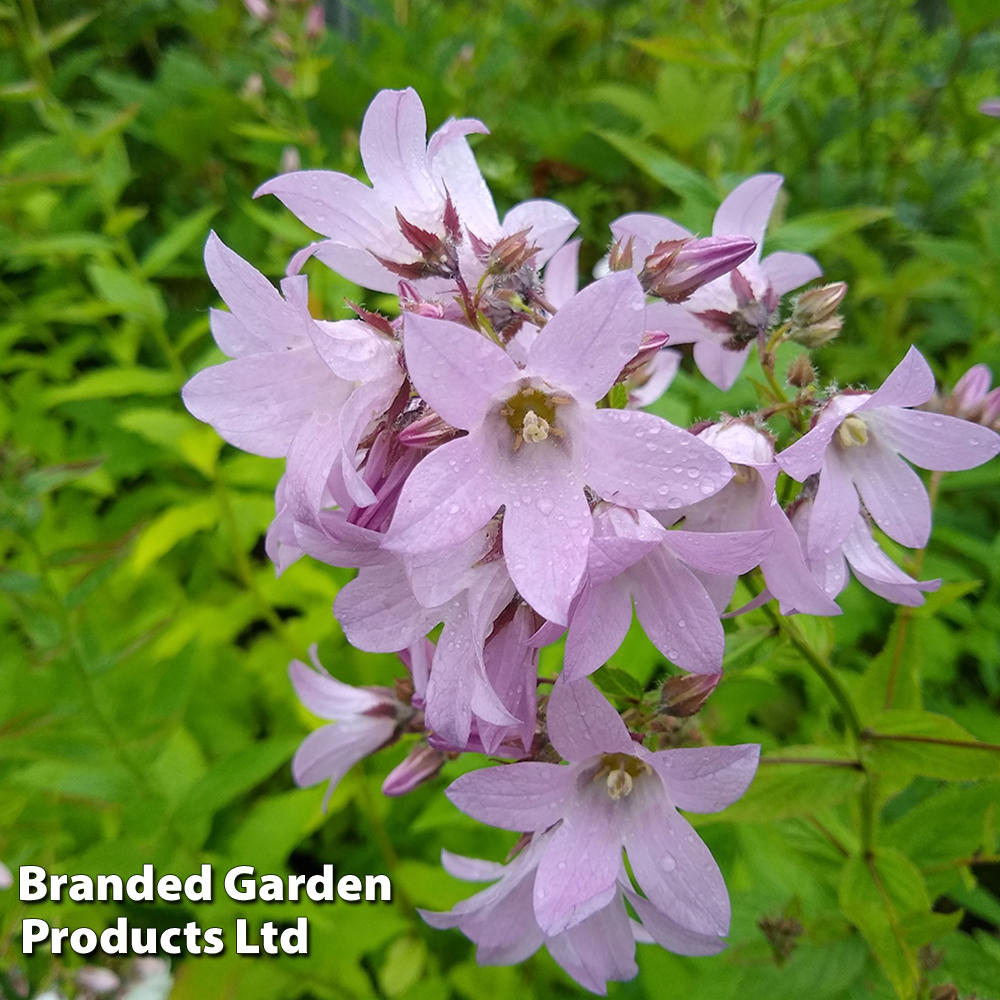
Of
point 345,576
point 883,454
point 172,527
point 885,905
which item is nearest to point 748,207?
point 883,454

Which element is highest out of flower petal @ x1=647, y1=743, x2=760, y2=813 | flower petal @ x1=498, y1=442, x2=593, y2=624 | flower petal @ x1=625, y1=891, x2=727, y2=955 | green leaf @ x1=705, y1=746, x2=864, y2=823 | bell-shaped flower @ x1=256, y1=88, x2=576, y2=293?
bell-shaped flower @ x1=256, y1=88, x2=576, y2=293

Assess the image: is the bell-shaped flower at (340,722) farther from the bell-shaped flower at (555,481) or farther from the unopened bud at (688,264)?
the unopened bud at (688,264)

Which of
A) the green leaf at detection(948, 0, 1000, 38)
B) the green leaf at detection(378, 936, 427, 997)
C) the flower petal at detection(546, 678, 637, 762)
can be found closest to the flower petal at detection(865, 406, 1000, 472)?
the flower petal at detection(546, 678, 637, 762)

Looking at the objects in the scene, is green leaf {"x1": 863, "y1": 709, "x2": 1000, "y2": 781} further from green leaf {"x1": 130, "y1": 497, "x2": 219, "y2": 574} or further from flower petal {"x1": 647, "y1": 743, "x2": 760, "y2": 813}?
green leaf {"x1": 130, "y1": 497, "x2": 219, "y2": 574}

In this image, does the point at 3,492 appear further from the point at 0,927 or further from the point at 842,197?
the point at 842,197

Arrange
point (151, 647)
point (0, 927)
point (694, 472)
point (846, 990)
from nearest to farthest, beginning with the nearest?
point (694, 472), point (846, 990), point (0, 927), point (151, 647)

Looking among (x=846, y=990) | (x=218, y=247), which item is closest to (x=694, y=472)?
(x=218, y=247)

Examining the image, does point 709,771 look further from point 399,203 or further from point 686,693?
point 399,203
